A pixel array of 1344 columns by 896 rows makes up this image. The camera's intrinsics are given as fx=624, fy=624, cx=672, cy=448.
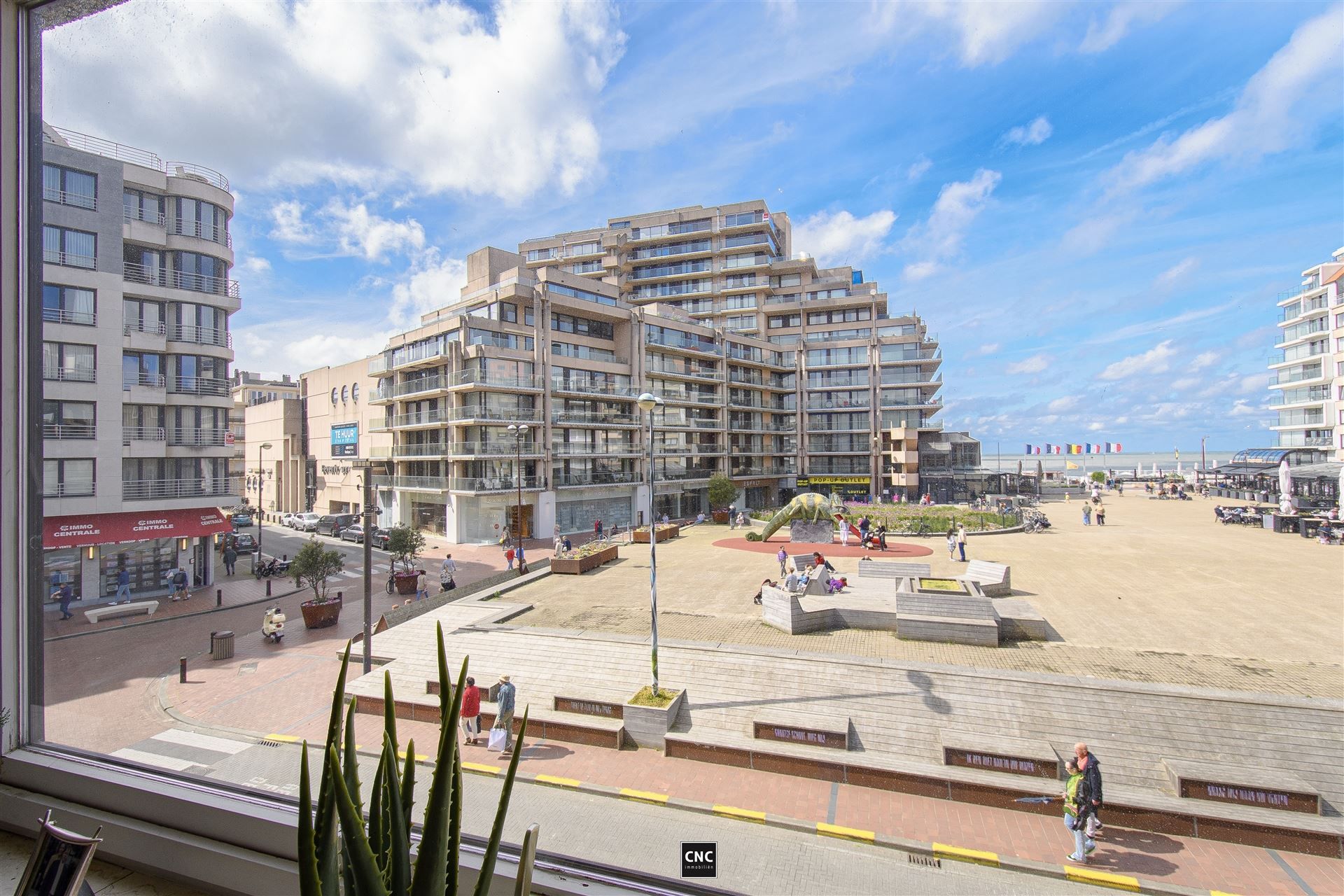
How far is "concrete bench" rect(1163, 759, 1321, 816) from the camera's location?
7195 mm

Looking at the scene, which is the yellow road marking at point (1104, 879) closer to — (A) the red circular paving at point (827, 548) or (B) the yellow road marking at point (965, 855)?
(B) the yellow road marking at point (965, 855)

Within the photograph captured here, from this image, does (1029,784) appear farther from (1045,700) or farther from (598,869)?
(598,869)

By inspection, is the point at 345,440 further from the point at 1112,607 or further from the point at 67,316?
the point at 1112,607

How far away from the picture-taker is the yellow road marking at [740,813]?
23.1 ft

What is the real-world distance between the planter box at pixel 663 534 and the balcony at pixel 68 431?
23661 mm

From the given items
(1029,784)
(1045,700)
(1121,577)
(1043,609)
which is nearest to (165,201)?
(1029,784)

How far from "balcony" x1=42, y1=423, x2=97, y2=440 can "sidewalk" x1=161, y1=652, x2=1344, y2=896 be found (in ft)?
10.8

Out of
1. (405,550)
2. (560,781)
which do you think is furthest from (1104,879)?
(405,550)

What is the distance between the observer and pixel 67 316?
4.15 metres

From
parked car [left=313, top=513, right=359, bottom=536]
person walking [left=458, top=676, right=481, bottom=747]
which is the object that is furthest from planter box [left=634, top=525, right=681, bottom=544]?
person walking [left=458, top=676, right=481, bottom=747]

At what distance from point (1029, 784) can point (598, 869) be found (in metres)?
7.74

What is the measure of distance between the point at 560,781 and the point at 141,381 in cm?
734

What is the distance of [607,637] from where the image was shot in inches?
479

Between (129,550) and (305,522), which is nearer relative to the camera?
(129,550)
